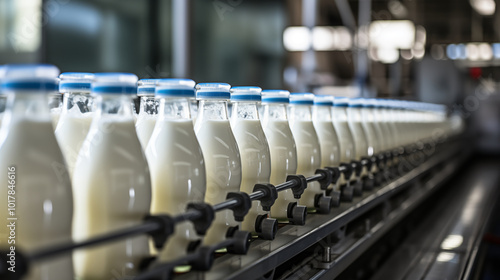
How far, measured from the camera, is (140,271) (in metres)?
0.69

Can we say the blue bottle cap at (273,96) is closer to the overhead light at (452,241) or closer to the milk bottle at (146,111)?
the milk bottle at (146,111)

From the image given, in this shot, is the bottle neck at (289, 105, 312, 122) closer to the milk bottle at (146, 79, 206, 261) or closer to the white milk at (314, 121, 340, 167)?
the white milk at (314, 121, 340, 167)

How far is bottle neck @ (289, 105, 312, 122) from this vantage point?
127cm

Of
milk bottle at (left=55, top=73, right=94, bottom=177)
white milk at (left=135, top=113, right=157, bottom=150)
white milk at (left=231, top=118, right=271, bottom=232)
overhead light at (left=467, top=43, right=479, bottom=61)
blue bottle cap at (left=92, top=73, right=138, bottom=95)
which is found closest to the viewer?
blue bottle cap at (left=92, top=73, right=138, bottom=95)

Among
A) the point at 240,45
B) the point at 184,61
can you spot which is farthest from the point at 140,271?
the point at 240,45

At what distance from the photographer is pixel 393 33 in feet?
46.2

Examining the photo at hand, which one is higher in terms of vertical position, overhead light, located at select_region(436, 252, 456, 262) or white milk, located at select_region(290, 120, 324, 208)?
white milk, located at select_region(290, 120, 324, 208)

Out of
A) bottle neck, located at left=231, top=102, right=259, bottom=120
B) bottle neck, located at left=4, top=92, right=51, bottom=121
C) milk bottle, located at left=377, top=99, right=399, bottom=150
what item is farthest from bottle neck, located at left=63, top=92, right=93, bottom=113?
milk bottle, located at left=377, top=99, right=399, bottom=150

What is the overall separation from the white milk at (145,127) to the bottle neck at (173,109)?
8 cm

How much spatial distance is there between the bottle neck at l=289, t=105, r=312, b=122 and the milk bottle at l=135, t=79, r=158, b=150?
1.40 feet

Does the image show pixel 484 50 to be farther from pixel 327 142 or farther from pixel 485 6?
pixel 327 142

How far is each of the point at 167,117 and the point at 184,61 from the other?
5.17 ft

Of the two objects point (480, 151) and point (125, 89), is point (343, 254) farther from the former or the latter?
point (480, 151)

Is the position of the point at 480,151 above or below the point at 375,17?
below
